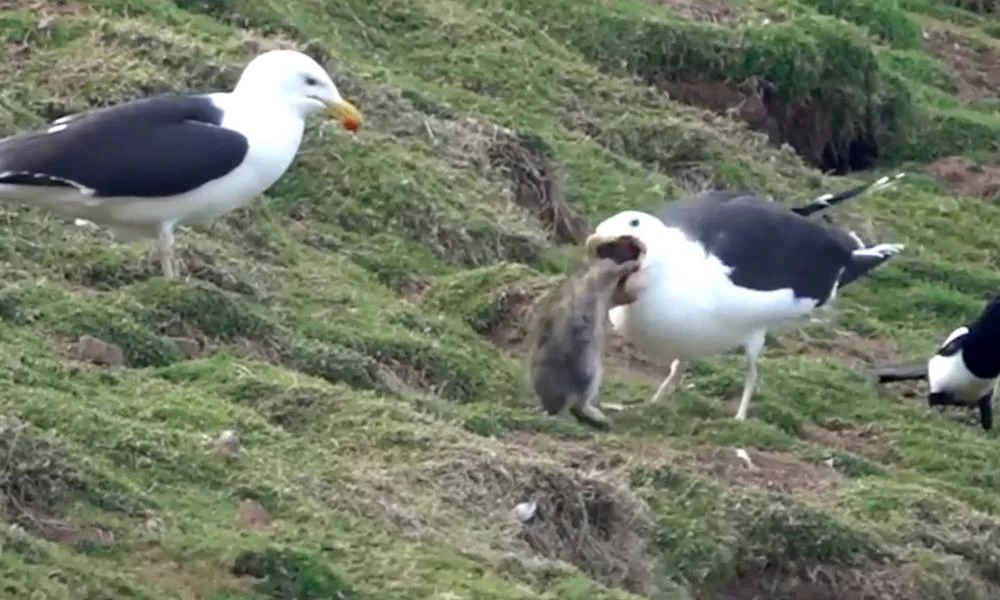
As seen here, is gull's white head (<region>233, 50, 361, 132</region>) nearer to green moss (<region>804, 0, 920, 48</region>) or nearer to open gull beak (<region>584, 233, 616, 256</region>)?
open gull beak (<region>584, 233, 616, 256</region>)

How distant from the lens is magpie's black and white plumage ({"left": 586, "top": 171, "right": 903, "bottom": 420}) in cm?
1019

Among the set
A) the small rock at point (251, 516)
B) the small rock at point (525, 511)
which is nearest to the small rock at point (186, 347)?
the small rock at point (525, 511)

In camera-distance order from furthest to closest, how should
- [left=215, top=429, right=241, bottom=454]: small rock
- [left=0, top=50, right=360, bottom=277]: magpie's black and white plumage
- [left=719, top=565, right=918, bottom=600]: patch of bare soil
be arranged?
[left=0, top=50, right=360, bottom=277]: magpie's black and white plumage → [left=719, top=565, right=918, bottom=600]: patch of bare soil → [left=215, top=429, right=241, bottom=454]: small rock

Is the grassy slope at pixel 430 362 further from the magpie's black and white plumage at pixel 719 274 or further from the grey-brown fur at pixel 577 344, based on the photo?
the magpie's black and white plumage at pixel 719 274

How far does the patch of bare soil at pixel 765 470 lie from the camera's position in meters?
9.69

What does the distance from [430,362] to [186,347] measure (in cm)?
114

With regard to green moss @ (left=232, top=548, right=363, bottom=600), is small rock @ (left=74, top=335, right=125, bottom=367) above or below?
below

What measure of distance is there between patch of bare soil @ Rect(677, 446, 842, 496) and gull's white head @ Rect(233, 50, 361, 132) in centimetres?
189

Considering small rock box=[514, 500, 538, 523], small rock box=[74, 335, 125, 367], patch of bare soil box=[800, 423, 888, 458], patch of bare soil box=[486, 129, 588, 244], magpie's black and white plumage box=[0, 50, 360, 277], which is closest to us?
small rock box=[514, 500, 538, 523]

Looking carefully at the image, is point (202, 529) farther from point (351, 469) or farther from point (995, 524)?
point (995, 524)

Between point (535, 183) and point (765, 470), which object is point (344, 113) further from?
point (535, 183)

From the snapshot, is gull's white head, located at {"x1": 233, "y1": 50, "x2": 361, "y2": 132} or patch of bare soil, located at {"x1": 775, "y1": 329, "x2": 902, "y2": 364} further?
patch of bare soil, located at {"x1": 775, "y1": 329, "x2": 902, "y2": 364}

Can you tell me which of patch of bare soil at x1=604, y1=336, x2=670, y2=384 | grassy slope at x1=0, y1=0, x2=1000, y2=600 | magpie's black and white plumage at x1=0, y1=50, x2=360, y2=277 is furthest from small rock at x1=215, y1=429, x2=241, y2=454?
patch of bare soil at x1=604, y1=336, x2=670, y2=384

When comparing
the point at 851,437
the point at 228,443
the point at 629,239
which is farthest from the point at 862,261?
the point at 228,443
